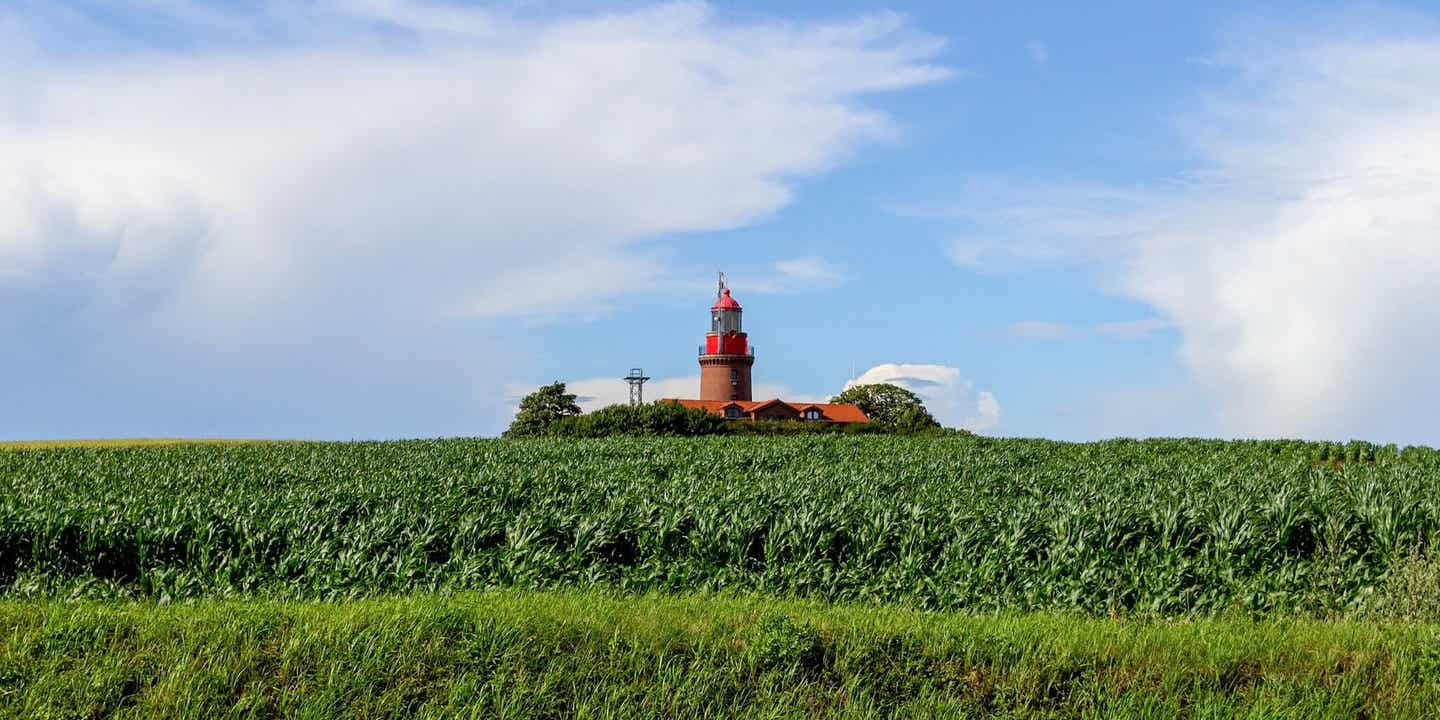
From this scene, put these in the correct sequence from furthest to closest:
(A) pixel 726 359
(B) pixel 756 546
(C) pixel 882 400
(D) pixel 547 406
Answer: (C) pixel 882 400, (A) pixel 726 359, (D) pixel 547 406, (B) pixel 756 546

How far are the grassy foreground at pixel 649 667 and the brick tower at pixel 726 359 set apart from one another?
224ft

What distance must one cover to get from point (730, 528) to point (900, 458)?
13.1 m

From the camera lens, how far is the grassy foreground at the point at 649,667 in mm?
8141

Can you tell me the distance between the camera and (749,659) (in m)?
8.54

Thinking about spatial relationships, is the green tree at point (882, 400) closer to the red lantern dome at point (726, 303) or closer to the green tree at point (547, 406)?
the red lantern dome at point (726, 303)

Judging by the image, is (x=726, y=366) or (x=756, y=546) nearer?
(x=756, y=546)

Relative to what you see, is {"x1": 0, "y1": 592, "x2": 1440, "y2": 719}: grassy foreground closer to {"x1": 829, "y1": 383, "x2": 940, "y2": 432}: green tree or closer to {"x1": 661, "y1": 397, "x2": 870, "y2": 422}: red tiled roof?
{"x1": 661, "y1": 397, "x2": 870, "y2": 422}: red tiled roof

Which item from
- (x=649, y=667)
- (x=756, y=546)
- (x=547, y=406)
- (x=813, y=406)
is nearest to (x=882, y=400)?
(x=813, y=406)

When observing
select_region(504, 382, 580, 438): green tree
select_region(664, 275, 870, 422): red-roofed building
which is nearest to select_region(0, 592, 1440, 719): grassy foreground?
select_region(504, 382, 580, 438): green tree

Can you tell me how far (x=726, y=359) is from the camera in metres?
77.9

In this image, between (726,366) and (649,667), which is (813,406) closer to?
(726,366)

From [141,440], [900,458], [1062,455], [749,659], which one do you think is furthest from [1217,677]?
[141,440]

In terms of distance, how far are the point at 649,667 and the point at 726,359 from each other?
228 feet

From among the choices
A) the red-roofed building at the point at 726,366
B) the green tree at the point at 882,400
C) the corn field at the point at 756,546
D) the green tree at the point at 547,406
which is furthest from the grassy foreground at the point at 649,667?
the green tree at the point at 882,400
